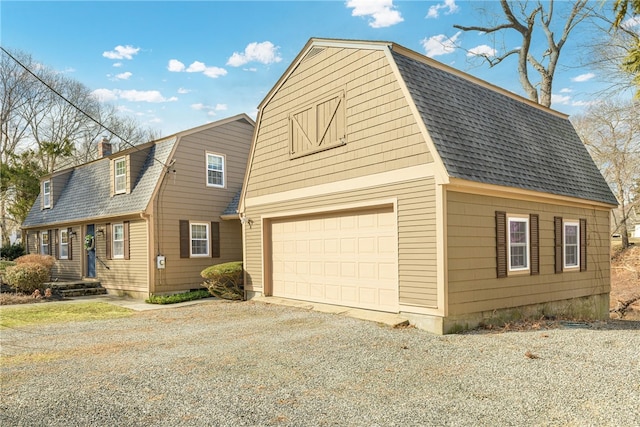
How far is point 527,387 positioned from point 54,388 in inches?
211

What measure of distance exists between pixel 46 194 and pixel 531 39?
24111 mm

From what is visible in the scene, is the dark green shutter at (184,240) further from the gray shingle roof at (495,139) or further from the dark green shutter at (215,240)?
the gray shingle roof at (495,139)

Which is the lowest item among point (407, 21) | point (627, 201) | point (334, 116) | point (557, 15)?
point (627, 201)

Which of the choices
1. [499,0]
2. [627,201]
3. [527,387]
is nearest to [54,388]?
[527,387]

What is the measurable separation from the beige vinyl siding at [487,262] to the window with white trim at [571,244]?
0.22 metres

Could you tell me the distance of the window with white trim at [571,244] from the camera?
10508 millimetres

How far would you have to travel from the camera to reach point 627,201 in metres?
25.4

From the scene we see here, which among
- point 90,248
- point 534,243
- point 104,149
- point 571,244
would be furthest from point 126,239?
point 571,244

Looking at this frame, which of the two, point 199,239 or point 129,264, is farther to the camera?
point 199,239

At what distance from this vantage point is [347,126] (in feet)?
31.2

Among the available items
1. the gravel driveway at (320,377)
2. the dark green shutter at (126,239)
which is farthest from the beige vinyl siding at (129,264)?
the gravel driveway at (320,377)

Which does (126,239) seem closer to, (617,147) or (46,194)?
(46,194)

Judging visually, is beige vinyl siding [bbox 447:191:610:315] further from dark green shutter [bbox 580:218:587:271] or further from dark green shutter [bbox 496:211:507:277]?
dark green shutter [bbox 580:218:587:271]

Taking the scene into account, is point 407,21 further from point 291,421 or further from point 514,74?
point 291,421
